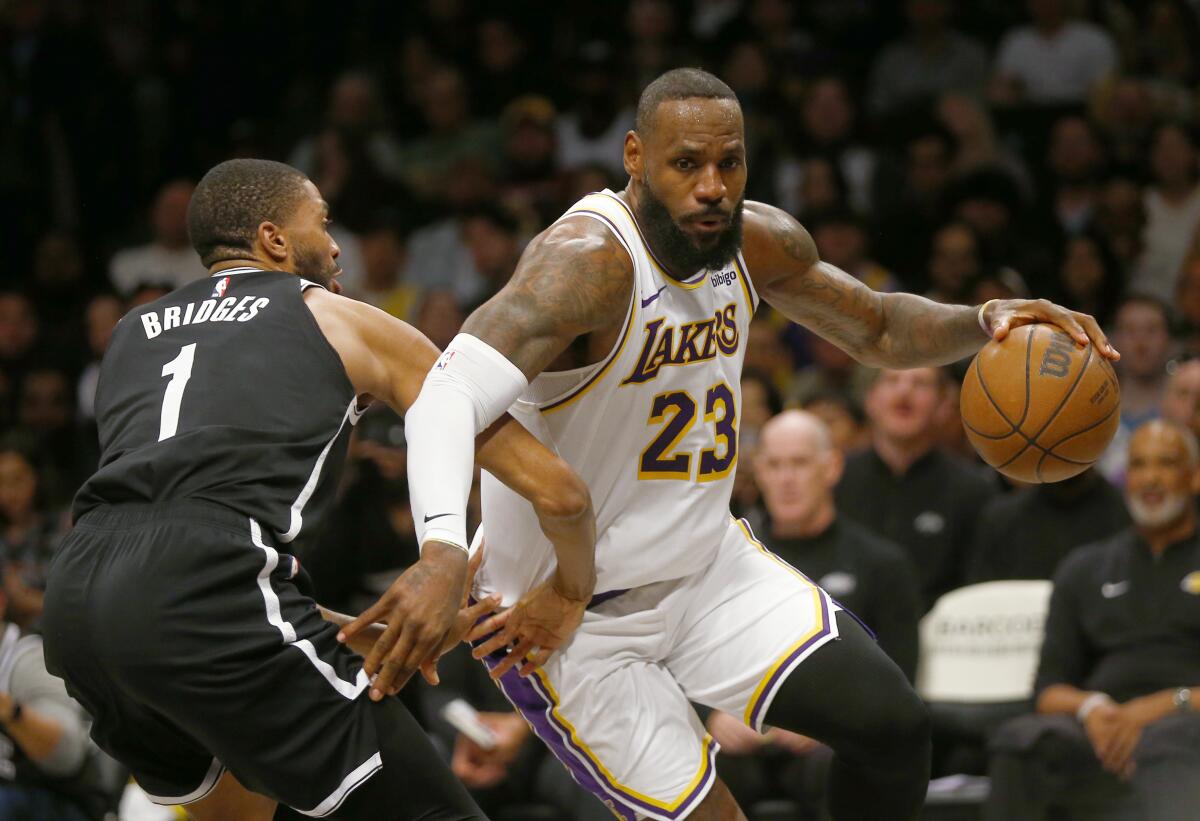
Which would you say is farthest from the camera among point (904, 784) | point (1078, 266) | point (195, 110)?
point (195, 110)

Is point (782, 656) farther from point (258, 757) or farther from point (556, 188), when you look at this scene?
point (556, 188)

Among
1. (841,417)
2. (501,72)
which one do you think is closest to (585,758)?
(841,417)

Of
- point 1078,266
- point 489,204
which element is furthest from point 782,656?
point 489,204

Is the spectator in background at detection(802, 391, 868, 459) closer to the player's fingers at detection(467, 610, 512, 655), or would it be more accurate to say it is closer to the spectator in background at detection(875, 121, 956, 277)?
the spectator in background at detection(875, 121, 956, 277)

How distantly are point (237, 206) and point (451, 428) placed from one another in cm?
80

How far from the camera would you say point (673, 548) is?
414 centimetres

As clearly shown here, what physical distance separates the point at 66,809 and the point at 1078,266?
5.43m

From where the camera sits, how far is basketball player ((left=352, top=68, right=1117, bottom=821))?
13.2ft

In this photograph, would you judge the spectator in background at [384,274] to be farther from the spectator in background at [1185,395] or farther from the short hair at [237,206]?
the short hair at [237,206]

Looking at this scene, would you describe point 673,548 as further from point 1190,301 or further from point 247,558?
point 1190,301

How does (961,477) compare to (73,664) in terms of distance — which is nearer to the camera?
(73,664)

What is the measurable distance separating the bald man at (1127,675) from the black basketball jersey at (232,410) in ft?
11.1

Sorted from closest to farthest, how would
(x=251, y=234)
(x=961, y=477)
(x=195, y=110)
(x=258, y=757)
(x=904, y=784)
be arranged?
(x=258, y=757) → (x=251, y=234) → (x=904, y=784) → (x=961, y=477) → (x=195, y=110)

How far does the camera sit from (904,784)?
13.6 feet
